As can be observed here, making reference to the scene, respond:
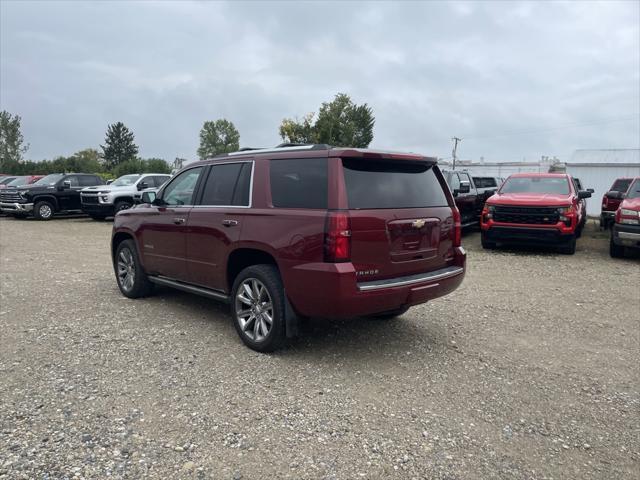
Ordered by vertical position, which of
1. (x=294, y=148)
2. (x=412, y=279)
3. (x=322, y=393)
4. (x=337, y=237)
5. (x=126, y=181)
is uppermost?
(x=126, y=181)

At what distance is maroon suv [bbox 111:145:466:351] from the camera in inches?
161

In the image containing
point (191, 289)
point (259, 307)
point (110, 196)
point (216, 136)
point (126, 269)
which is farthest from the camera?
point (216, 136)

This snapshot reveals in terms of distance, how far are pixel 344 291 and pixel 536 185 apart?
990 cm

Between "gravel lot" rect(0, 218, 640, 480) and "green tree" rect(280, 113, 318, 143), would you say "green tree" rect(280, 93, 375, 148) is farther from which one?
"gravel lot" rect(0, 218, 640, 480)

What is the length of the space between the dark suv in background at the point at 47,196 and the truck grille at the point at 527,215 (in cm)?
1607

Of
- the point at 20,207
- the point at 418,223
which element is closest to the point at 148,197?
the point at 418,223

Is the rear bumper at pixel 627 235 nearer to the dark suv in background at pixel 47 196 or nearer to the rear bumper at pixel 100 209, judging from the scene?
the rear bumper at pixel 100 209

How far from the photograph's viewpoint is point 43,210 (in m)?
19.7

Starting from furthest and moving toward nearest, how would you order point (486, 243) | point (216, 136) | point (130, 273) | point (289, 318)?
point (216, 136)
point (486, 243)
point (130, 273)
point (289, 318)

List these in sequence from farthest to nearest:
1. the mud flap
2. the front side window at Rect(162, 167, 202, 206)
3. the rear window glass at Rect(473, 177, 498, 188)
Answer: the rear window glass at Rect(473, 177, 498, 188) < the front side window at Rect(162, 167, 202, 206) < the mud flap

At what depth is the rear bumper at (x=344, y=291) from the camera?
4.00m

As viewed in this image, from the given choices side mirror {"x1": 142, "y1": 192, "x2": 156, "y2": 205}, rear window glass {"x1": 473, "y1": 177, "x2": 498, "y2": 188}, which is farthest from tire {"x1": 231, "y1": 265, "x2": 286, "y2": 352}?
rear window glass {"x1": 473, "y1": 177, "x2": 498, "y2": 188}

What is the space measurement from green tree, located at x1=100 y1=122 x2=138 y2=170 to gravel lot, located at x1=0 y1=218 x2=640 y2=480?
9020cm

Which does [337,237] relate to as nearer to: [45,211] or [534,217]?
[534,217]
